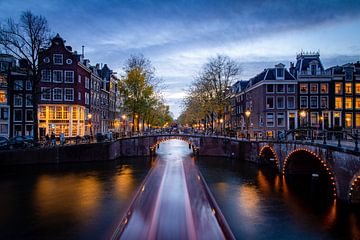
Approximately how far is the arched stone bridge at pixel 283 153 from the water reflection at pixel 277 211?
1618 millimetres

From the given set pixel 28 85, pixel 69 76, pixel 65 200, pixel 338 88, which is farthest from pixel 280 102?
pixel 28 85

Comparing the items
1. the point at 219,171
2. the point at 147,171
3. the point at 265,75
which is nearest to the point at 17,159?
the point at 147,171

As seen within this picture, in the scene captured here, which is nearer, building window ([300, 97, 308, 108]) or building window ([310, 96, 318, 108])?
building window ([310, 96, 318, 108])

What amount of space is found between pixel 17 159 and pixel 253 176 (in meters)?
28.7

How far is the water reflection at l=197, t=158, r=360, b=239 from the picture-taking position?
16953mm

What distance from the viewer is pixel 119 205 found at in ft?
73.3

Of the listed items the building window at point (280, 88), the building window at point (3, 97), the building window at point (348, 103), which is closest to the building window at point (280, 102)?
the building window at point (280, 88)

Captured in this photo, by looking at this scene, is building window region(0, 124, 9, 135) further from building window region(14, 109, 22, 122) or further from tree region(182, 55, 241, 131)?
tree region(182, 55, 241, 131)

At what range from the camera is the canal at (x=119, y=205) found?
674 inches

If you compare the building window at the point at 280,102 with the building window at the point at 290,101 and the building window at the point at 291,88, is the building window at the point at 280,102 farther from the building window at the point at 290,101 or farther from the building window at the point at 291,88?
the building window at the point at 291,88

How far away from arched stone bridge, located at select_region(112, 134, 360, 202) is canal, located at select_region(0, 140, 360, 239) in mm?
1698

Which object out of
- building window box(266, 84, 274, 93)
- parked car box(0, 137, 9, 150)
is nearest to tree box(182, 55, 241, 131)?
building window box(266, 84, 274, 93)

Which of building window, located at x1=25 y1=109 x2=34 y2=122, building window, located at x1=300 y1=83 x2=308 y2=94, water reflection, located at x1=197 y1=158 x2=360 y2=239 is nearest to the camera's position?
water reflection, located at x1=197 y1=158 x2=360 y2=239

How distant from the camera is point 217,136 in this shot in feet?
161
